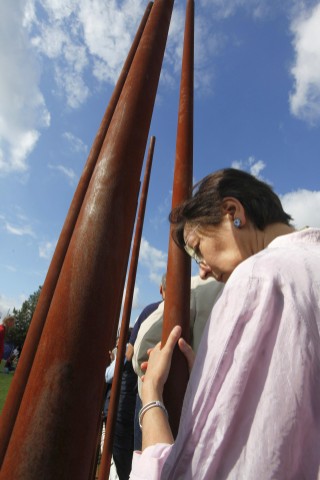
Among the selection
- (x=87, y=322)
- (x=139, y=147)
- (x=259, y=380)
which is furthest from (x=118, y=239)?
(x=259, y=380)

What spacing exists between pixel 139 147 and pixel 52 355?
0.65 m

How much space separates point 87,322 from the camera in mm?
745

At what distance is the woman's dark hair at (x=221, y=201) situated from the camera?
1354mm

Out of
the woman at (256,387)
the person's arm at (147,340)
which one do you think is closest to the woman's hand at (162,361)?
the woman at (256,387)

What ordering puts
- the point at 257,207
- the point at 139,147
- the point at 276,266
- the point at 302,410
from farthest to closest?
the point at 257,207 < the point at 139,147 < the point at 276,266 < the point at 302,410

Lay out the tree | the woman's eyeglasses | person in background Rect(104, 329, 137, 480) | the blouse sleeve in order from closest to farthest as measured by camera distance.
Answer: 1. the blouse sleeve
2. the woman's eyeglasses
3. person in background Rect(104, 329, 137, 480)
4. the tree

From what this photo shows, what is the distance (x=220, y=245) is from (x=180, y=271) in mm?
201

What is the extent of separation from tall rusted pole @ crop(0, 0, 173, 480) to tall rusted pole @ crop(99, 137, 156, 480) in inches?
91.6

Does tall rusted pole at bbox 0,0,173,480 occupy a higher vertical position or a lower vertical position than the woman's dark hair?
lower

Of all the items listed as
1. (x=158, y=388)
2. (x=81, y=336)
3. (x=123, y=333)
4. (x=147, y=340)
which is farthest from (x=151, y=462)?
(x=123, y=333)

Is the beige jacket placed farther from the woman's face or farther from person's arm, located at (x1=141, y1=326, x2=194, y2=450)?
person's arm, located at (x1=141, y1=326, x2=194, y2=450)

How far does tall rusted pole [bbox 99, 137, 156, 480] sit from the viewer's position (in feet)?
9.70

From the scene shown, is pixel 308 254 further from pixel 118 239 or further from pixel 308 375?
pixel 118 239

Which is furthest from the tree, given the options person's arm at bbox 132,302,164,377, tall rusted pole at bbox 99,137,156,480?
person's arm at bbox 132,302,164,377
